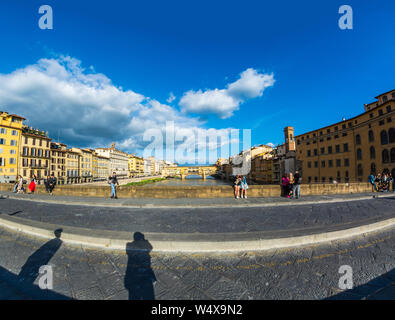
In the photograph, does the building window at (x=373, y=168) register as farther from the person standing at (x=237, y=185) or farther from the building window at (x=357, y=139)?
the person standing at (x=237, y=185)

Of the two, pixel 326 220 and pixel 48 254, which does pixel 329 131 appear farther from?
pixel 48 254

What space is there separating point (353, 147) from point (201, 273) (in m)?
49.0

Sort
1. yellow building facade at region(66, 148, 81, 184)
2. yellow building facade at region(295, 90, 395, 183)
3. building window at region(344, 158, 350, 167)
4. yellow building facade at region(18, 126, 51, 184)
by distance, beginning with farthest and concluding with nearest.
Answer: yellow building facade at region(66, 148, 81, 184) < yellow building facade at region(18, 126, 51, 184) < building window at region(344, 158, 350, 167) < yellow building facade at region(295, 90, 395, 183)

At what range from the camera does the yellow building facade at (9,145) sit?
1401 inches

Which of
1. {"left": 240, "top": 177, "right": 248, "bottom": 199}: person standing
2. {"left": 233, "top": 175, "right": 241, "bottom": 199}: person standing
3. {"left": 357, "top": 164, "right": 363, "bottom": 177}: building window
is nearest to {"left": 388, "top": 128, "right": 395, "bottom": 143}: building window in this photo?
{"left": 357, "top": 164, "right": 363, "bottom": 177}: building window

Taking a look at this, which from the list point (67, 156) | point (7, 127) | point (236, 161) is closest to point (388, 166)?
point (236, 161)

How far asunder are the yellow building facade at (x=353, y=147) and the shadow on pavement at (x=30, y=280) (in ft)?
142

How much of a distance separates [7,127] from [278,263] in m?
57.2

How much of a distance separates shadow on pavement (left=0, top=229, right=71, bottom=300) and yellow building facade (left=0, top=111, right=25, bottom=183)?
5037 centimetres

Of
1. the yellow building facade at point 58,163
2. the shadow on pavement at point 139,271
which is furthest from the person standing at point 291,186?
the yellow building facade at point 58,163

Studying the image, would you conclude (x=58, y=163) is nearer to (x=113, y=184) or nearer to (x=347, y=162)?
(x=113, y=184)

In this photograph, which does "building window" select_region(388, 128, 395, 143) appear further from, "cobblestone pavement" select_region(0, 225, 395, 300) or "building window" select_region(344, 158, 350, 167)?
"cobblestone pavement" select_region(0, 225, 395, 300)

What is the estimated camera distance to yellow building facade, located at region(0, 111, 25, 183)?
35.6m

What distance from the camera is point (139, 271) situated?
2.86 meters
